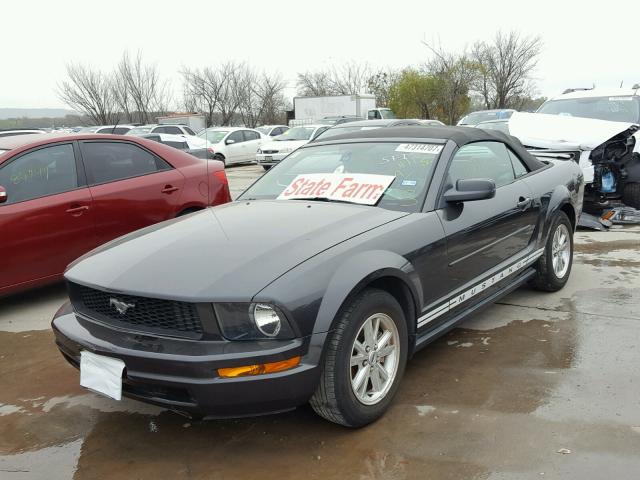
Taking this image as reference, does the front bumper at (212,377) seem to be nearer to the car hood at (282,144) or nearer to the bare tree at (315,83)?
the car hood at (282,144)

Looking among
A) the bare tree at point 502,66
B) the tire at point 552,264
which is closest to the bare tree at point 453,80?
the bare tree at point 502,66

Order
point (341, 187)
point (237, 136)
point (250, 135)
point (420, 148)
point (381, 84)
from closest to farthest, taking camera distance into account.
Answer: point (341, 187) → point (420, 148) → point (237, 136) → point (250, 135) → point (381, 84)

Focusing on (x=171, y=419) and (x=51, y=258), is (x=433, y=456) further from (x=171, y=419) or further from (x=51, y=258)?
(x=51, y=258)

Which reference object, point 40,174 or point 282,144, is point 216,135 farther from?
point 40,174

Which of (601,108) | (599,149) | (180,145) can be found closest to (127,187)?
(599,149)

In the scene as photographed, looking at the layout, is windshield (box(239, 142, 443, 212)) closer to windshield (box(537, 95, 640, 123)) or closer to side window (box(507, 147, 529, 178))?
side window (box(507, 147, 529, 178))

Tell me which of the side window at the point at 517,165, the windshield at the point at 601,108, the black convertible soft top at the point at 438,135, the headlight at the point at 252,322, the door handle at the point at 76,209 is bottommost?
the headlight at the point at 252,322

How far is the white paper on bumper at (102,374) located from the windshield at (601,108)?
849cm

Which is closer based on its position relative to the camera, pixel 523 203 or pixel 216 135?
pixel 523 203

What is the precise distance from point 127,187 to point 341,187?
2.64m

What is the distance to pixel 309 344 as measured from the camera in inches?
97.2

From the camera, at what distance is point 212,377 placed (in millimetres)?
2383

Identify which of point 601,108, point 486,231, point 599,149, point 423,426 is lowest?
point 423,426

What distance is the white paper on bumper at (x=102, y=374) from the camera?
8.44 ft
